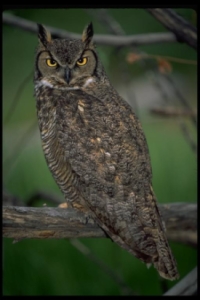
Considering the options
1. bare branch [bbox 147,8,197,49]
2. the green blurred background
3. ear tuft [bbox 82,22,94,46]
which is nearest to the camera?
ear tuft [bbox 82,22,94,46]

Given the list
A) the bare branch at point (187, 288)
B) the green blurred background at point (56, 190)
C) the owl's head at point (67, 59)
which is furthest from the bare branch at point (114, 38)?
the bare branch at point (187, 288)

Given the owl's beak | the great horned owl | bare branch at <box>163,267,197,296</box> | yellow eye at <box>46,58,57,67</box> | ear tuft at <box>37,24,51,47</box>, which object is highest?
ear tuft at <box>37,24,51,47</box>

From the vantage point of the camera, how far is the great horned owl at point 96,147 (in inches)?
71.7

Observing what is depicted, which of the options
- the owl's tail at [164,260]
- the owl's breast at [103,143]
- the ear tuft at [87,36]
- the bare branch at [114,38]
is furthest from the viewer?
the bare branch at [114,38]

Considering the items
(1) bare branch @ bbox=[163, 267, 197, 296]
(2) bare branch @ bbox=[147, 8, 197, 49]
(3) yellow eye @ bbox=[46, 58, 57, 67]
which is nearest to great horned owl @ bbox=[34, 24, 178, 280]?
(3) yellow eye @ bbox=[46, 58, 57, 67]

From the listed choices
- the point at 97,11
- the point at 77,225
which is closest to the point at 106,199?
the point at 77,225

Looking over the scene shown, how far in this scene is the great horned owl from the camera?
1.82 m

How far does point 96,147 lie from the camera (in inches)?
74.4

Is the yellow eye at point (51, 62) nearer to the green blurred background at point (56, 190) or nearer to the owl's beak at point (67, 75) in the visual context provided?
the owl's beak at point (67, 75)

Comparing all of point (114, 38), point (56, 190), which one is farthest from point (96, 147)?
point (56, 190)

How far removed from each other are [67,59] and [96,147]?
32 cm

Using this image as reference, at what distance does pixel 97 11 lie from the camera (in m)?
2.76

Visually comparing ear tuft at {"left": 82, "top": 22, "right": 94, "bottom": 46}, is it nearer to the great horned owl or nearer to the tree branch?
the great horned owl

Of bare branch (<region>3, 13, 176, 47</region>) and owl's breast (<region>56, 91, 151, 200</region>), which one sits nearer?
owl's breast (<region>56, 91, 151, 200</region>)
